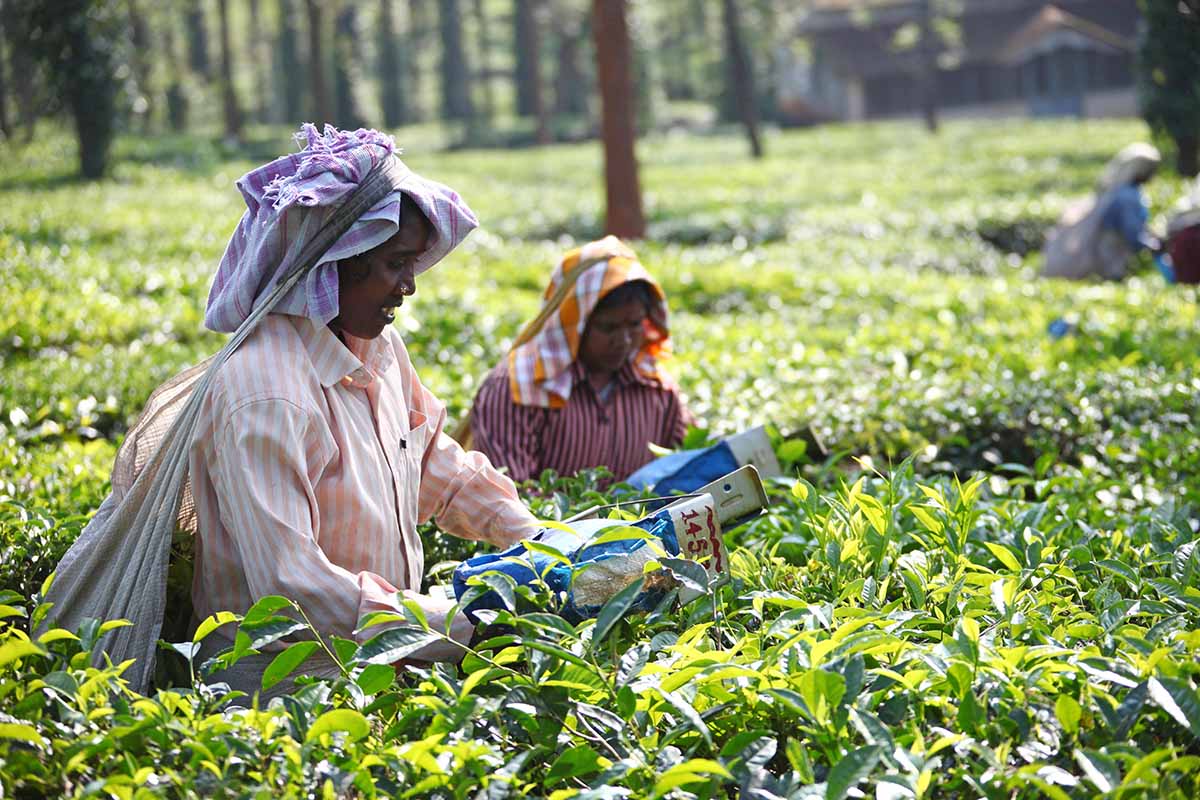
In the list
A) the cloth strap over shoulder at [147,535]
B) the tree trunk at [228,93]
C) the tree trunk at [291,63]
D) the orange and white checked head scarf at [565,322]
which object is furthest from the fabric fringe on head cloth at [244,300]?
the tree trunk at [291,63]

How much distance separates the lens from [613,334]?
429 cm

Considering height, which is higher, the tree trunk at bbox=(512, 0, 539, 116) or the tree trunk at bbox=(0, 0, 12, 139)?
the tree trunk at bbox=(512, 0, 539, 116)

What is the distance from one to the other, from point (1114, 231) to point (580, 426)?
7780 mm

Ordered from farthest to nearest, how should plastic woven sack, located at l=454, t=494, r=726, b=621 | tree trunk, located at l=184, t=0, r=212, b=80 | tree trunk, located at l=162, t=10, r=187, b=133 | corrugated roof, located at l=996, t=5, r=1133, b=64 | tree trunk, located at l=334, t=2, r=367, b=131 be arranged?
tree trunk, located at l=184, t=0, r=212, b=80 < corrugated roof, located at l=996, t=5, r=1133, b=64 < tree trunk, located at l=162, t=10, r=187, b=133 < tree trunk, located at l=334, t=2, r=367, b=131 < plastic woven sack, located at l=454, t=494, r=726, b=621

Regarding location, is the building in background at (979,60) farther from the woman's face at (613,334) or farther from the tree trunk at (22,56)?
the woman's face at (613,334)

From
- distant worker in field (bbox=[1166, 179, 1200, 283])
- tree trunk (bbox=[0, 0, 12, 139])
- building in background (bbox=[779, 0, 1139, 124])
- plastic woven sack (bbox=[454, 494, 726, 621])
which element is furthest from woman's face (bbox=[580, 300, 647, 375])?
building in background (bbox=[779, 0, 1139, 124])

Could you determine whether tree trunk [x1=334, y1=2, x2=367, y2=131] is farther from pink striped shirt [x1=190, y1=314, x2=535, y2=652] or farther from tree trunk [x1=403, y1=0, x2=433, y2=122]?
pink striped shirt [x1=190, y1=314, x2=535, y2=652]

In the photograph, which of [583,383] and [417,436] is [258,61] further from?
[417,436]

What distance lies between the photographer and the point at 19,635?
2076 millimetres

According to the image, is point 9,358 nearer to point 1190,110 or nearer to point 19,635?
point 19,635

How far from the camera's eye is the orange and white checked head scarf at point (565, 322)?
4.21 m

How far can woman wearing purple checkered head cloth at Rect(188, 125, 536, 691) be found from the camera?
2320 mm

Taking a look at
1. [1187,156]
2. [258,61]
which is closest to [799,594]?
[1187,156]

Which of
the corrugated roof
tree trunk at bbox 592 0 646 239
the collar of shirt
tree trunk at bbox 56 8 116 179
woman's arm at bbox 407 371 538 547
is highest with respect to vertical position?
the corrugated roof
